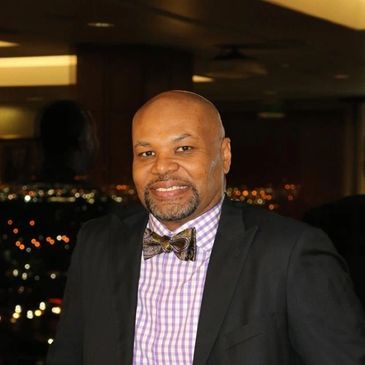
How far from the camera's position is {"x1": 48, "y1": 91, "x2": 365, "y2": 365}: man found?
2186 millimetres

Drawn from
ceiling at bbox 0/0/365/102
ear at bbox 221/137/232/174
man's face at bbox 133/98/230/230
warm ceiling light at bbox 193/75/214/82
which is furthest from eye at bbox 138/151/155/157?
warm ceiling light at bbox 193/75/214/82

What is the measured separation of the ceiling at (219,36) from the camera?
393cm

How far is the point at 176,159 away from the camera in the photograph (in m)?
2.24

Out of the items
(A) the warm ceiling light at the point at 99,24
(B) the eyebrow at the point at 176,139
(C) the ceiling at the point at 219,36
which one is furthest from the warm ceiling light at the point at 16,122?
(B) the eyebrow at the point at 176,139

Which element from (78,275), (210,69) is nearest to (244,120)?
(210,69)

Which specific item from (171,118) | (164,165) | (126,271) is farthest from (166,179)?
(126,271)

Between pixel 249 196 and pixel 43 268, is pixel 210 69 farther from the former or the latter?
pixel 43 268

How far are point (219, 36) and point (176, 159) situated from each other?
6.60 ft

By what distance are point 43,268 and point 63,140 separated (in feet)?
1.69

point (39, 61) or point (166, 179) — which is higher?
point (39, 61)

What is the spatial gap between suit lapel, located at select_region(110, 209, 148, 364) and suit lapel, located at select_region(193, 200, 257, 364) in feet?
0.54

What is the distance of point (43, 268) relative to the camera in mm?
4180

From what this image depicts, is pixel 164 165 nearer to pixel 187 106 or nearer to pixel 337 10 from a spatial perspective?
pixel 187 106

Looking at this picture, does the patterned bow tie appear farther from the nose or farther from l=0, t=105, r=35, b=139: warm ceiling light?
l=0, t=105, r=35, b=139: warm ceiling light
